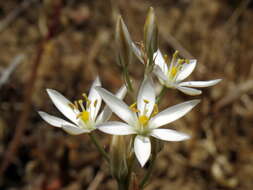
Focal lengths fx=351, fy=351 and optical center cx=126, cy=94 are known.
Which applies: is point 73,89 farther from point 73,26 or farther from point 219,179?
point 219,179

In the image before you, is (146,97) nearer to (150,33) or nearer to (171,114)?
(171,114)

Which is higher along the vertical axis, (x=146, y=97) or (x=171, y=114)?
(x=146, y=97)

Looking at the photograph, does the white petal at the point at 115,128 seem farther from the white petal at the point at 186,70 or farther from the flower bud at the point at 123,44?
the white petal at the point at 186,70

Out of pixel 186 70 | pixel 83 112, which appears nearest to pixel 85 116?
pixel 83 112

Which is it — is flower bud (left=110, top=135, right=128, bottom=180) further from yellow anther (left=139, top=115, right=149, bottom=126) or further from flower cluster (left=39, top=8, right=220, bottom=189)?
yellow anther (left=139, top=115, right=149, bottom=126)

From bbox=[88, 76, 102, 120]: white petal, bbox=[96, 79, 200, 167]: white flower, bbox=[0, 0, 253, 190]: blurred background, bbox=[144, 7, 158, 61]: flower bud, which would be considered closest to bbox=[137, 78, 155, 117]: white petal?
bbox=[96, 79, 200, 167]: white flower

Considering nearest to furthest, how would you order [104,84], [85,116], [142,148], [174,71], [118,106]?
[142,148]
[118,106]
[85,116]
[174,71]
[104,84]

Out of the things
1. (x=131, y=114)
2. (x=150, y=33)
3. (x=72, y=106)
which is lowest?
(x=131, y=114)
